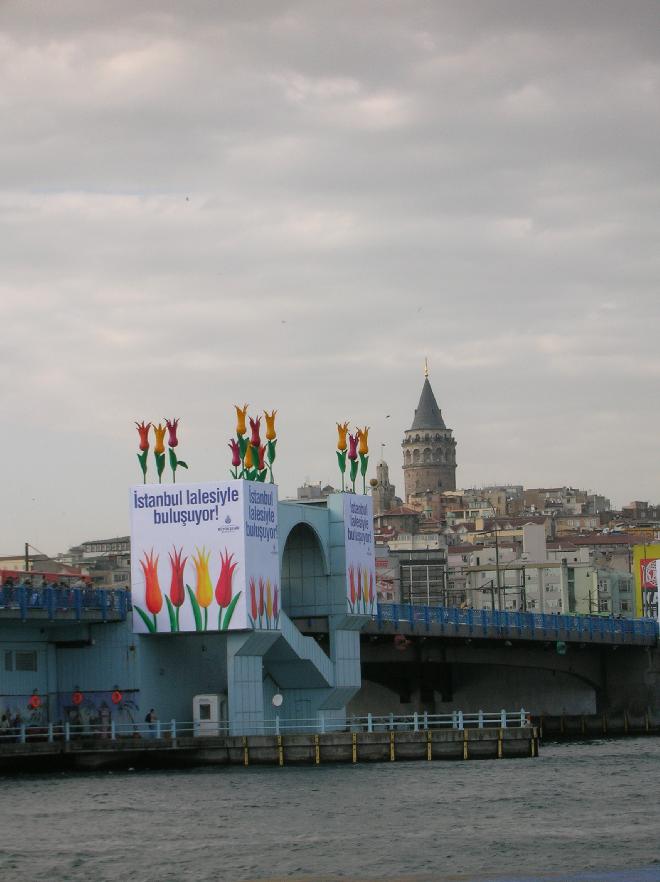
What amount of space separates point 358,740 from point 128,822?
21.0 m

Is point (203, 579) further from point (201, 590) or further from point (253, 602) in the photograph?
point (253, 602)

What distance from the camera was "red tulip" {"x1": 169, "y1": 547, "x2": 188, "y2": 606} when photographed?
8538 cm

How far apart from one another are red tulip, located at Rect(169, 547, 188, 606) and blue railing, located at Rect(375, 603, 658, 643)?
20331mm

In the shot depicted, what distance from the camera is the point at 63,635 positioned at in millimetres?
86188

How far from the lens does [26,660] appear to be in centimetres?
8494

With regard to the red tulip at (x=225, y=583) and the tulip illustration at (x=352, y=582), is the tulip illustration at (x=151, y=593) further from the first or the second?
the tulip illustration at (x=352, y=582)

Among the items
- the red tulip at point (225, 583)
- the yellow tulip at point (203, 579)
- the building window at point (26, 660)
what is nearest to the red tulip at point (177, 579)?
the yellow tulip at point (203, 579)

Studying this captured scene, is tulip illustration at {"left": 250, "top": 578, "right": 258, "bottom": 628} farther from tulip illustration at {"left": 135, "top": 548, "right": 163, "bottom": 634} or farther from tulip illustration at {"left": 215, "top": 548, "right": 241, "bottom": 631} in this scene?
tulip illustration at {"left": 135, "top": 548, "right": 163, "bottom": 634}

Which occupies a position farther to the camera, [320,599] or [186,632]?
[320,599]

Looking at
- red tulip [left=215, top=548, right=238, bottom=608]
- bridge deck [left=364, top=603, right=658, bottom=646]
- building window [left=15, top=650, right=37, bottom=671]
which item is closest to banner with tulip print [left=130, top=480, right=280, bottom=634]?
red tulip [left=215, top=548, right=238, bottom=608]

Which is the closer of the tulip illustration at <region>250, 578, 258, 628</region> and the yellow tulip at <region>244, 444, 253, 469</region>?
the tulip illustration at <region>250, 578, 258, 628</region>

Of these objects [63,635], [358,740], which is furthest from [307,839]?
[63,635]

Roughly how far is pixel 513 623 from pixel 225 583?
157 ft

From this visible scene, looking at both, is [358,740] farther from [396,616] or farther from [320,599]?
[396,616]
